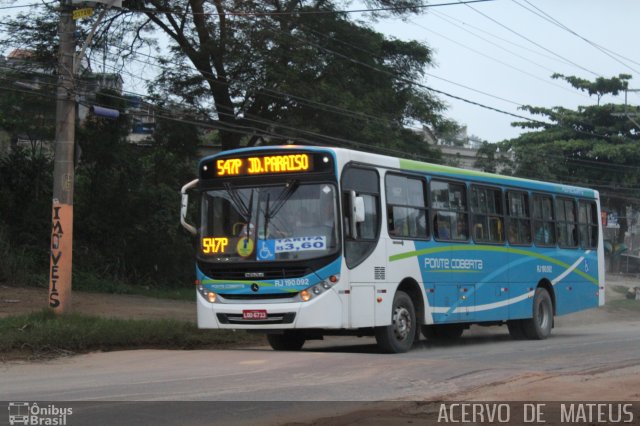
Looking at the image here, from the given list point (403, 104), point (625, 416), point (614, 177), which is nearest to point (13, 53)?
point (403, 104)

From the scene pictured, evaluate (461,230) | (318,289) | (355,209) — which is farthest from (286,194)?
(461,230)

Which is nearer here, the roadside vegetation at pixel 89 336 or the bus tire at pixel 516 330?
the roadside vegetation at pixel 89 336

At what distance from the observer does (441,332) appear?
1961 cm

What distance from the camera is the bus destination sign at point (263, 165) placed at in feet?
45.5

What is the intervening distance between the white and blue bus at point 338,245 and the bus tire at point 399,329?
0.07 ft

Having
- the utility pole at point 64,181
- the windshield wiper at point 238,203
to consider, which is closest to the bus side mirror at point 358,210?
the windshield wiper at point 238,203

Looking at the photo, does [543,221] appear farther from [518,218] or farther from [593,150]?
[593,150]

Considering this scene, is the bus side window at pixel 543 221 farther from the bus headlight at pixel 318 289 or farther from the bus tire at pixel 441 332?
the bus headlight at pixel 318 289

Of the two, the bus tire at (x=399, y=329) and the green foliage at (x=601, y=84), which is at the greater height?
the green foliage at (x=601, y=84)

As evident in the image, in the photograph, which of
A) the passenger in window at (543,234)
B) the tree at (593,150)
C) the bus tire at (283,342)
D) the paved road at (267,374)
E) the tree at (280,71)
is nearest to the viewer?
the paved road at (267,374)

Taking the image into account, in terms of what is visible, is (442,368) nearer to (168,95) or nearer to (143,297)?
(143,297)

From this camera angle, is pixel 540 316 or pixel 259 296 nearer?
pixel 259 296

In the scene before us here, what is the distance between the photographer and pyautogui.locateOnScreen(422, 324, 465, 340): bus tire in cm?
1933

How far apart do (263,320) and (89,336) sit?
314 centimetres
